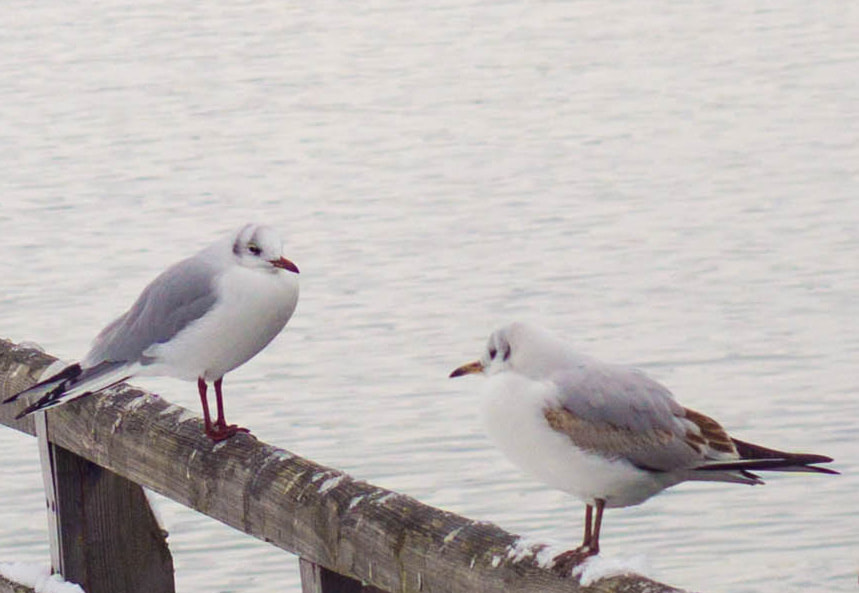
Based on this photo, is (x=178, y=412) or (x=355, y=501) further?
(x=178, y=412)

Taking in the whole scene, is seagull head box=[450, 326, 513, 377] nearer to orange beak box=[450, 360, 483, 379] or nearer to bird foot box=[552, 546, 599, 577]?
orange beak box=[450, 360, 483, 379]

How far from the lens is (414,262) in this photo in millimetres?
12461

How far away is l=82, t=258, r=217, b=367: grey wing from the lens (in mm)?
4020

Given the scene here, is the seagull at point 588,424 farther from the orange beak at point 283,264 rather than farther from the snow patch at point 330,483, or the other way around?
the orange beak at point 283,264

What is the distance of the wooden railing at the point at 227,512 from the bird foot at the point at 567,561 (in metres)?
0.01

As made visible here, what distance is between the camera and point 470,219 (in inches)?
529

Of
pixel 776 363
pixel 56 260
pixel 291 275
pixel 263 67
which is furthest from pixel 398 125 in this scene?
pixel 291 275

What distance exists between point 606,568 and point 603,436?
1.28 feet

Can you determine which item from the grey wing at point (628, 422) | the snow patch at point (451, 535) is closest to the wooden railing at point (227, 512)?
the snow patch at point (451, 535)

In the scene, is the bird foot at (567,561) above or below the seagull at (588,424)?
below

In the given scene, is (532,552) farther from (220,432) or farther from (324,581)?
(220,432)

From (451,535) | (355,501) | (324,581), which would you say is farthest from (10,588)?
(451,535)

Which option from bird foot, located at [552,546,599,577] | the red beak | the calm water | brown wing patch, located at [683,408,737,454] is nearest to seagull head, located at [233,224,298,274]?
the red beak

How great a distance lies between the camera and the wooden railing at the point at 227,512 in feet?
10.2
